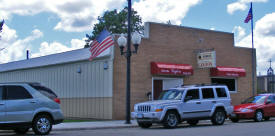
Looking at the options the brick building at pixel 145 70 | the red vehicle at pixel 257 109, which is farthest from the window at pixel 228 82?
the red vehicle at pixel 257 109

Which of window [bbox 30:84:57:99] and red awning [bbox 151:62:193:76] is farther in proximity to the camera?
red awning [bbox 151:62:193:76]

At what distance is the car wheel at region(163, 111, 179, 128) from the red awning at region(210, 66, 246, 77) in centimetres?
1051

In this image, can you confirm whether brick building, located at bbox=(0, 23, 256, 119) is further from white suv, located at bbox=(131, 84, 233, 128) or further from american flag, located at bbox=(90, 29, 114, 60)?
white suv, located at bbox=(131, 84, 233, 128)

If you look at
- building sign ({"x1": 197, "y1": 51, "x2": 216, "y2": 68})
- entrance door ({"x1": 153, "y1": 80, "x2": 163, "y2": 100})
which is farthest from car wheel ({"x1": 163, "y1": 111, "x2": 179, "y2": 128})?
building sign ({"x1": 197, "y1": 51, "x2": 216, "y2": 68})

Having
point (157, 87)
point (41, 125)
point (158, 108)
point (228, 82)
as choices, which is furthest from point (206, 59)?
point (41, 125)

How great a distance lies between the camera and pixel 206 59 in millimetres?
25234

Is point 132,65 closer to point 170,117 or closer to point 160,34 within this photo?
point 160,34

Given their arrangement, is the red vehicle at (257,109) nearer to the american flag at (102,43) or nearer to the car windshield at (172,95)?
the car windshield at (172,95)

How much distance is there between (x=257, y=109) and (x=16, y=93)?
12824mm

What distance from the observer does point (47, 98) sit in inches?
543

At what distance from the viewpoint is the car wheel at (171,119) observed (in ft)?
54.9

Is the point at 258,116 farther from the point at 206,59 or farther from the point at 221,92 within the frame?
the point at 206,59

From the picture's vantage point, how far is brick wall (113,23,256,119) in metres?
22.5

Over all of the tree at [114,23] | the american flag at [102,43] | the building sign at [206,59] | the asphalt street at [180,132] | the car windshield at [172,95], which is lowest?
the asphalt street at [180,132]
